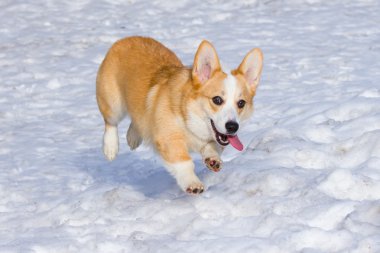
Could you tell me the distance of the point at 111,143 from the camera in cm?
604

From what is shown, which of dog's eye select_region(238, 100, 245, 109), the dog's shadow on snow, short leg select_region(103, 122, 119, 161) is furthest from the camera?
short leg select_region(103, 122, 119, 161)

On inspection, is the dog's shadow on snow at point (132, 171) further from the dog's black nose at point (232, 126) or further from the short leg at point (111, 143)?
the dog's black nose at point (232, 126)

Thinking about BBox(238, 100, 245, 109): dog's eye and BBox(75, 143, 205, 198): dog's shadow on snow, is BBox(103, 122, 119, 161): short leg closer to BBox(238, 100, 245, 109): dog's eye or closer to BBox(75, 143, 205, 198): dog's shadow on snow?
BBox(75, 143, 205, 198): dog's shadow on snow

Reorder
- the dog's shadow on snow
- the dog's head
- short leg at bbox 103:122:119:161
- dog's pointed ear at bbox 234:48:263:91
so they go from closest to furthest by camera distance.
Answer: the dog's head < dog's pointed ear at bbox 234:48:263:91 < the dog's shadow on snow < short leg at bbox 103:122:119:161

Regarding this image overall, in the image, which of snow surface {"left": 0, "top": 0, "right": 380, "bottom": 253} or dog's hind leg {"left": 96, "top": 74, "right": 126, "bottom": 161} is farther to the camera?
dog's hind leg {"left": 96, "top": 74, "right": 126, "bottom": 161}

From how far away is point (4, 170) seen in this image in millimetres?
6254

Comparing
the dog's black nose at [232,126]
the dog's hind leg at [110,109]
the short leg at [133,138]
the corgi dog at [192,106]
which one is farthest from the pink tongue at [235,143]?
the dog's hind leg at [110,109]

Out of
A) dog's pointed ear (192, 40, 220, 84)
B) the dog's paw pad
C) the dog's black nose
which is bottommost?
the dog's paw pad

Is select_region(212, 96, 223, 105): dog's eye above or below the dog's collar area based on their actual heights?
above

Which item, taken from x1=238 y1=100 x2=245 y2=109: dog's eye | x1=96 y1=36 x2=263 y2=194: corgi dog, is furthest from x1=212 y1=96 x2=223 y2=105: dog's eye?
x1=238 y1=100 x2=245 y2=109: dog's eye

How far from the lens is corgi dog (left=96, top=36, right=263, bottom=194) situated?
4680 mm

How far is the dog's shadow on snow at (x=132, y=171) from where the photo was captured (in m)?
5.56

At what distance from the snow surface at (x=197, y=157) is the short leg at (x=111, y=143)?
0.75 feet

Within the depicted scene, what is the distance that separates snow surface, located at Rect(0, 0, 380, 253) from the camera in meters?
4.23
